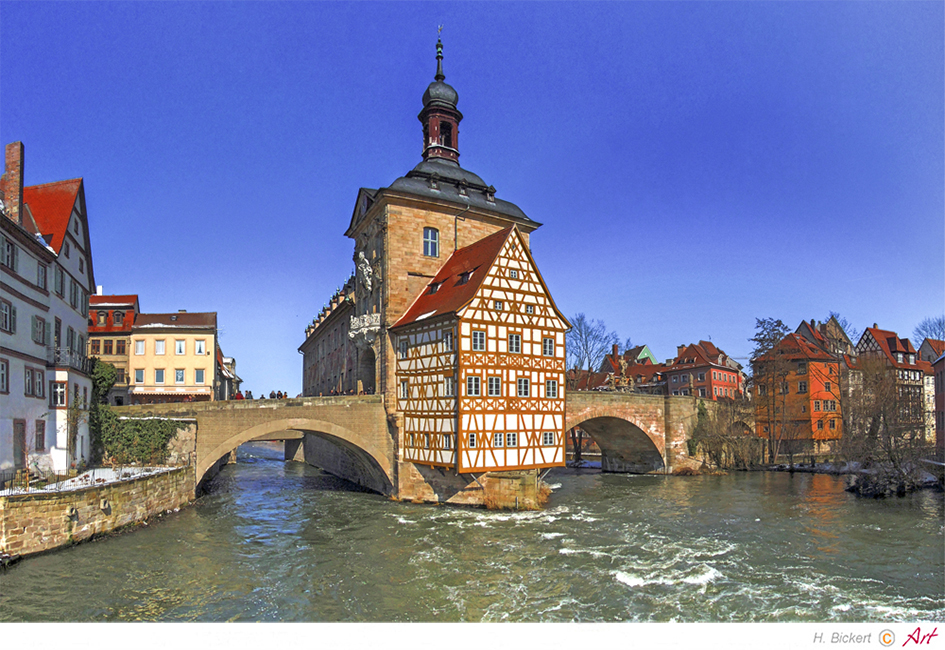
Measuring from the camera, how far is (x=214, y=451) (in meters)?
28.8

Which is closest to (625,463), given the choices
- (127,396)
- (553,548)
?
(553,548)

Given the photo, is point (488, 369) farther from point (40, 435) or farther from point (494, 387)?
point (40, 435)

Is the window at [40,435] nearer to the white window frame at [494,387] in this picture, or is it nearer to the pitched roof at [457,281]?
the pitched roof at [457,281]

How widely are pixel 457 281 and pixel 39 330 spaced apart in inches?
650

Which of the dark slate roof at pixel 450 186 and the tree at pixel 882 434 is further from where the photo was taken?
the dark slate roof at pixel 450 186

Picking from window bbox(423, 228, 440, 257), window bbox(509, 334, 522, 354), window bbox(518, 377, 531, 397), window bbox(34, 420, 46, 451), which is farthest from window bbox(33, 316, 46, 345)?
window bbox(518, 377, 531, 397)

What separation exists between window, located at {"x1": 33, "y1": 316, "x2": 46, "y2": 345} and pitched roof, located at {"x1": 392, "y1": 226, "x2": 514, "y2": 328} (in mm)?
14422

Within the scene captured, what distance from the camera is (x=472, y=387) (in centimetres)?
2727

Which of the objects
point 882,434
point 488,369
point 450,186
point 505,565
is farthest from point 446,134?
point 882,434

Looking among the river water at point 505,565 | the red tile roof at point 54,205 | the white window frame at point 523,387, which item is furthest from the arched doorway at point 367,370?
the red tile roof at point 54,205

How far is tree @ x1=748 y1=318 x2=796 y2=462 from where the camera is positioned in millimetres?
50938

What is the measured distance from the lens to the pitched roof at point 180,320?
4394 centimetres

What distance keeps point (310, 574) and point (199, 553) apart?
435 centimetres

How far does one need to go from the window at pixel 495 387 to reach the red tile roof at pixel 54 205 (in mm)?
18055
